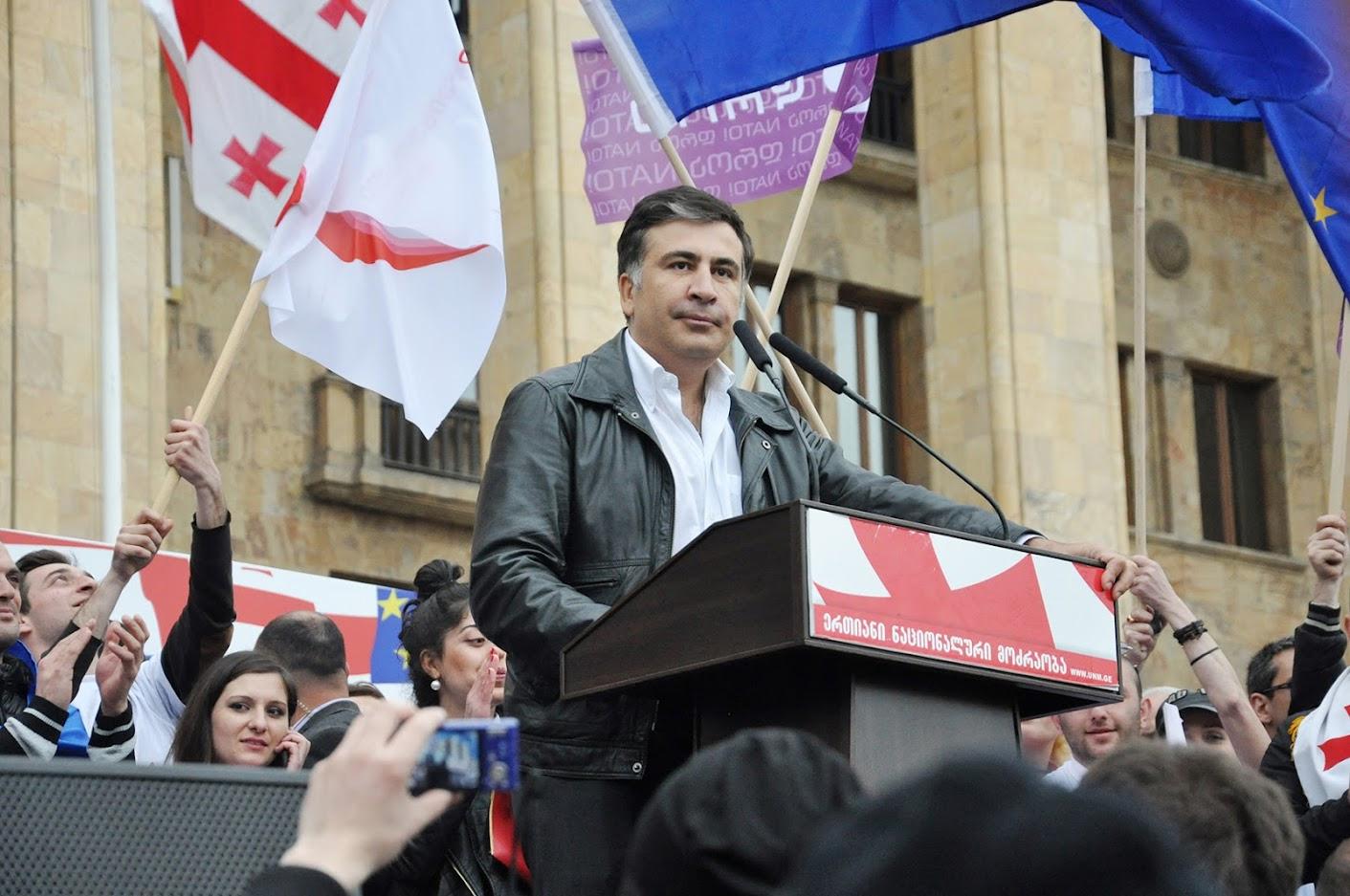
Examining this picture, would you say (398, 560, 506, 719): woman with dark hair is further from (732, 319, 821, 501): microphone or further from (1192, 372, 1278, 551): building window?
(1192, 372, 1278, 551): building window

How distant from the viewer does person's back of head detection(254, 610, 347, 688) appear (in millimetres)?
7395

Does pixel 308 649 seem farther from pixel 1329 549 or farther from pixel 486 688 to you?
pixel 1329 549

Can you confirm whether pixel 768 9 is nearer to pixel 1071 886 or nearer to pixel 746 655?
pixel 746 655

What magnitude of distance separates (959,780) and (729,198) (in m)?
8.73

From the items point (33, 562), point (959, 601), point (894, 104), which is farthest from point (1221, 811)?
point (894, 104)

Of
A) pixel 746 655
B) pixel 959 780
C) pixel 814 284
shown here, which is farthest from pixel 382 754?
pixel 814 284

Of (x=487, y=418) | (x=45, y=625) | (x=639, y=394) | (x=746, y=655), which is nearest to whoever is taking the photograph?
(x=746, y=655)

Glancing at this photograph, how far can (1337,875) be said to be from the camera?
223 inches

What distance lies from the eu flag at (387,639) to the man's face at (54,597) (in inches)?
130

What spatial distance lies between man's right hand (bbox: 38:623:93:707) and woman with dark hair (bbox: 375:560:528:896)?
931mm

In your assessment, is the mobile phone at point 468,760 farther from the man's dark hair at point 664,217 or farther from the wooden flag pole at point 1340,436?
the wooden flag pole at point 1340,436

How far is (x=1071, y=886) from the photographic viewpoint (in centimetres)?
196

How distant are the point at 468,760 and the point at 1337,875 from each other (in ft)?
11.4

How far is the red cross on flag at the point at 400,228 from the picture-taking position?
8375 millimetres
